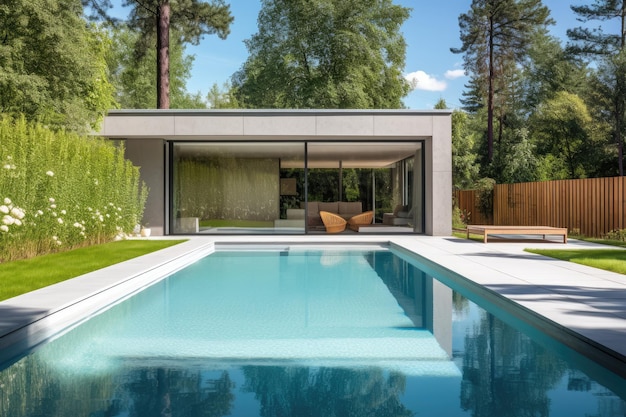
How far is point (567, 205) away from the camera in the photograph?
1530 centimetres

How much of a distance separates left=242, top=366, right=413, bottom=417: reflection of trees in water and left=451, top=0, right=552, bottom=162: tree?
2640 centimetres

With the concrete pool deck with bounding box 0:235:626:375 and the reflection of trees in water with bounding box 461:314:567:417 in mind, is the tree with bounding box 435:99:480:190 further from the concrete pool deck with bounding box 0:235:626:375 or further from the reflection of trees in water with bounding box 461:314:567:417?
the reflection of trees in water with bounding box 461:314:567:417

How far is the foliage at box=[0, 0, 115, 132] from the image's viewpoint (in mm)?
11625

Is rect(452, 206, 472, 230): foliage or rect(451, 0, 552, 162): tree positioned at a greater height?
rect(451, 0, 552, 162): tree

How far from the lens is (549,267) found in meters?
7.47

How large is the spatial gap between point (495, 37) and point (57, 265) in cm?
2670

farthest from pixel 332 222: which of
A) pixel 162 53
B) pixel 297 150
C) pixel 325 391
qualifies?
pixel 325 391

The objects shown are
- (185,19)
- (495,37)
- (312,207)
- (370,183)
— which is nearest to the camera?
(312,207)

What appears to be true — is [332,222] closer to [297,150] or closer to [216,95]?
[297,150]

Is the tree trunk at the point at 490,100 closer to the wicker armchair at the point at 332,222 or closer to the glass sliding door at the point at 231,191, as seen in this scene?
the wicker armchair at the point at 332,222

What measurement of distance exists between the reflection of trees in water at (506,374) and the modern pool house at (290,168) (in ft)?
32.8

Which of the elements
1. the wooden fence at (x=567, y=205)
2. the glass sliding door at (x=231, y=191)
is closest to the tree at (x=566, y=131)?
the wooden fence at (x=567, y=205)

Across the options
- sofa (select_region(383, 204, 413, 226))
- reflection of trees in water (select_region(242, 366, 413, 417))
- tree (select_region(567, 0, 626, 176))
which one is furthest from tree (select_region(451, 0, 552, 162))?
reflection of trees in water (select_region(242, 366, 413, 417))

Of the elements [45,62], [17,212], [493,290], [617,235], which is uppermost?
[45,62]
